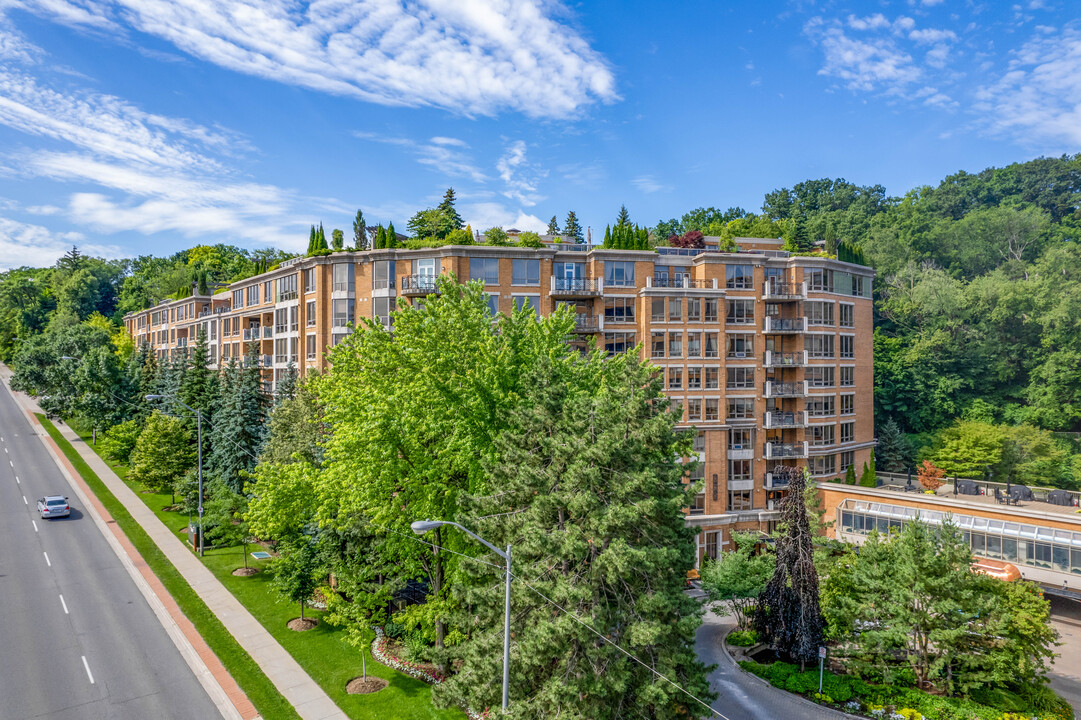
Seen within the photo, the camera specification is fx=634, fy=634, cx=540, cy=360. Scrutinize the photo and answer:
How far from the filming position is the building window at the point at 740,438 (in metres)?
48.4

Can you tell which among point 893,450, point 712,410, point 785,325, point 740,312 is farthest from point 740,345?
point 893,450

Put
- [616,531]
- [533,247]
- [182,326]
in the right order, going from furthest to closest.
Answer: [182,326] < [533,247] < [616,531]

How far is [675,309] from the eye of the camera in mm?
47188

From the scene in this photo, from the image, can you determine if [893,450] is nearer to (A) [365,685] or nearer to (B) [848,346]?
(B) [848,346]

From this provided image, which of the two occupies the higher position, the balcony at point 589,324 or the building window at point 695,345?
the balcony at point 589,324

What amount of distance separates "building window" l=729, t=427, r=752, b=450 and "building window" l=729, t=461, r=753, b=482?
1.20 meters

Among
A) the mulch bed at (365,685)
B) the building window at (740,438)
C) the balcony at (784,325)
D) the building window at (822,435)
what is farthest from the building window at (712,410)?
the mulch bed at (365,685)

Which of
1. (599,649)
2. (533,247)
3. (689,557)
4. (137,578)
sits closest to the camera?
(599,649)

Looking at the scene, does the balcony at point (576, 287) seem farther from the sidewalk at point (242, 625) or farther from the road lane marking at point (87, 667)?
the road lane marking at point (87, 667)

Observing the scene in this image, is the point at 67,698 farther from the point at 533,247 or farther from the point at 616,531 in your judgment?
the point at 533,247

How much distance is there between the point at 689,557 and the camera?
22.5 metres

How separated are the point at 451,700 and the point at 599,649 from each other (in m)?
6.03

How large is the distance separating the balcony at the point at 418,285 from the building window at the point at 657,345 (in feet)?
53.0

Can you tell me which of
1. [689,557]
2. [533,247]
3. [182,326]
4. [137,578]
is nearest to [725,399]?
[533,247]
